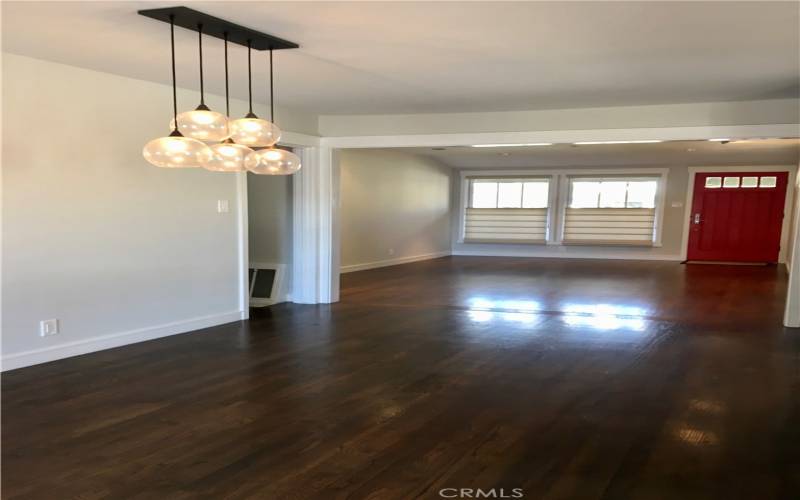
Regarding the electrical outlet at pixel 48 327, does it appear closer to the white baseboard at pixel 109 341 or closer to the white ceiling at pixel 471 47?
the white baseboard at pixel 109 341

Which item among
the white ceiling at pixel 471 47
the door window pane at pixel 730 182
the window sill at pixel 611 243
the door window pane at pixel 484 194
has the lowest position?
the window sill at pixel 611 243

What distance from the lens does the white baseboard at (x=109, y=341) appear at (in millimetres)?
3633

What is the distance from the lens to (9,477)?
2.24 metres

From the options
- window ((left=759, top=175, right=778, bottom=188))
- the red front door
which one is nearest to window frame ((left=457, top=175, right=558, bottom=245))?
the red front door

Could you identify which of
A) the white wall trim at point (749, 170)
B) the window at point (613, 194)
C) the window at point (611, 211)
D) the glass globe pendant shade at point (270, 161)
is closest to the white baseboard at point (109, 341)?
the glass globe pendant shade at point (270, 161)

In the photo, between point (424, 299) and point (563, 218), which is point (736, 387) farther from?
point (563, 218)

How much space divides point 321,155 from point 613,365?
3.93 metres

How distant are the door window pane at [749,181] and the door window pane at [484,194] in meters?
5.22

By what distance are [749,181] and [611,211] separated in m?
2.75

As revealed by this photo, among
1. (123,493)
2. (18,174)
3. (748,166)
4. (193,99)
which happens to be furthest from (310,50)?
(748,166)

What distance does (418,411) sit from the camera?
2.99 m

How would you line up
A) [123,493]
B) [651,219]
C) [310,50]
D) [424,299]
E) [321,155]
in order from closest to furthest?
[123,493]
[310,50]
[321,155]
[424,299]
[651,219]

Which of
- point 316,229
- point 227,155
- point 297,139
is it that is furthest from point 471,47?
point 316,229

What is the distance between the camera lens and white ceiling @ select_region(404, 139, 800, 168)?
8961 mm
